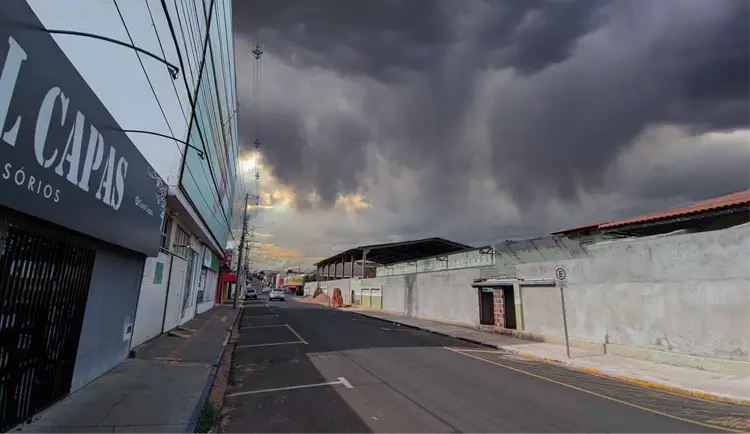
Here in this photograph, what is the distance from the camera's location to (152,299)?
40.5ft

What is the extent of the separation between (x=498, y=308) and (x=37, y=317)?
18.6m

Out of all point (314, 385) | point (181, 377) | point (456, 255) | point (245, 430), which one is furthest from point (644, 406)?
point (456, 255)

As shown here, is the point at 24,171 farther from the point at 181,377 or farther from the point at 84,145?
the point at 181,377

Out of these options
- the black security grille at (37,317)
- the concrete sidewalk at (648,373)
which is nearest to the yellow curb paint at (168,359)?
the black security grille at (37,317)

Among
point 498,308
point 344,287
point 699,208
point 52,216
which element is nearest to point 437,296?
point 498,308

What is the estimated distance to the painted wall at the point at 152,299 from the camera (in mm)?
11000

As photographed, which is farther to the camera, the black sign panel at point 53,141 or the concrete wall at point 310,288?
the concrete wall at point 310,288

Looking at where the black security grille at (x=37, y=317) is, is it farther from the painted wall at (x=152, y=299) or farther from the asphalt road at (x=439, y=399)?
the painted wall at (x=152, y=299)

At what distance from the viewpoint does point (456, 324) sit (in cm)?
2370

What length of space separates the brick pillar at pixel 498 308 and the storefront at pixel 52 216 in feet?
55.0

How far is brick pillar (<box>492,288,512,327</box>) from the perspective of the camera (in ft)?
65.0

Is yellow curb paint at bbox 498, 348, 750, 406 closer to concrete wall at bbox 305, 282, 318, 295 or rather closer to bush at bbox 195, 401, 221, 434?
bush at bbox 195, 401, 221, 434

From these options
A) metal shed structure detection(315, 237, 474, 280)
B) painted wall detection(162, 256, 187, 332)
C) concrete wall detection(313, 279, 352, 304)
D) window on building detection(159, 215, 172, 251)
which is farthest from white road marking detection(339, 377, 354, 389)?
concrete wall detection(313, 279, 352, 304)

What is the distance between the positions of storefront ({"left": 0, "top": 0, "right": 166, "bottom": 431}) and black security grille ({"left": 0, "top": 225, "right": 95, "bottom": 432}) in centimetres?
1
